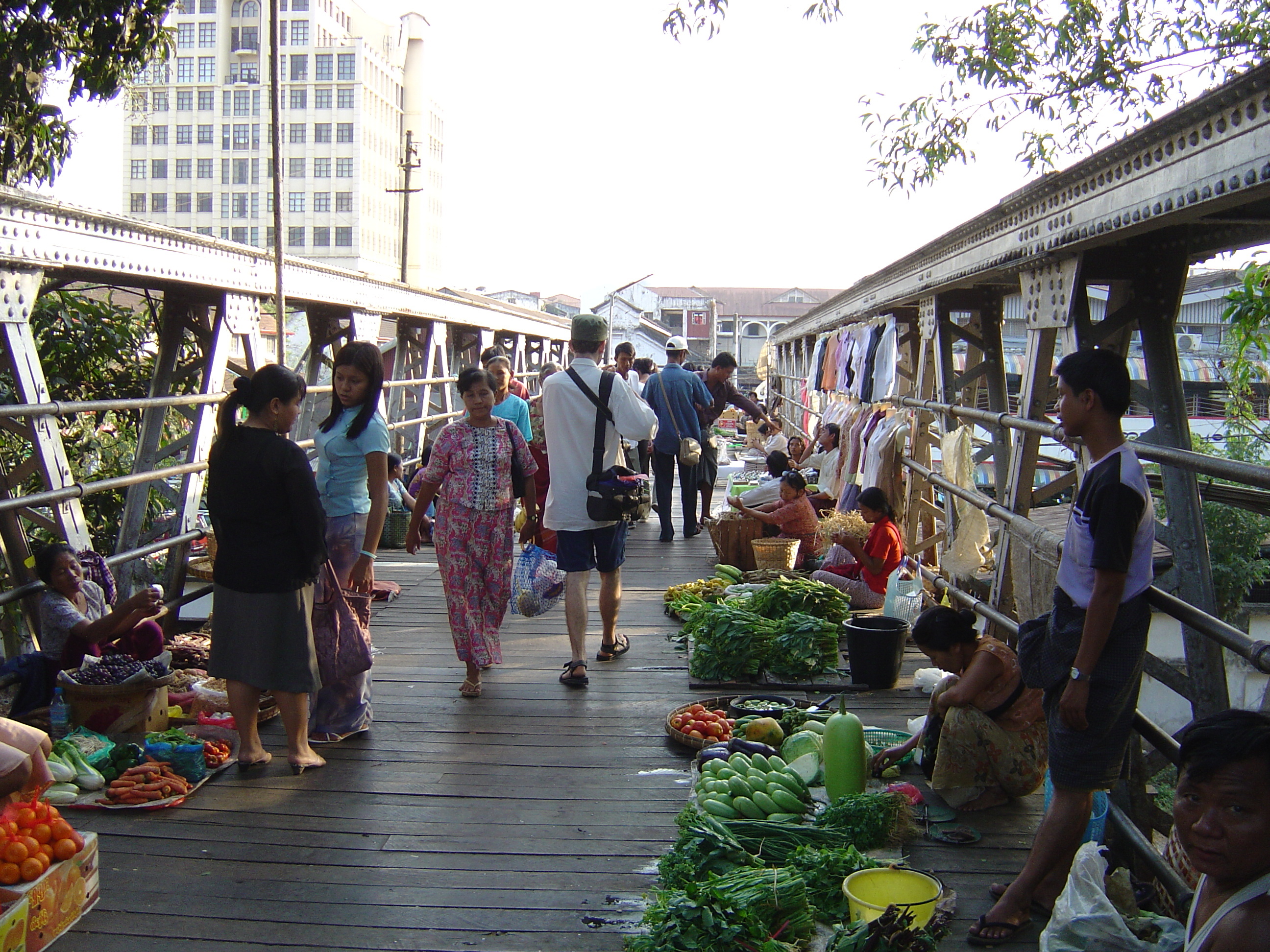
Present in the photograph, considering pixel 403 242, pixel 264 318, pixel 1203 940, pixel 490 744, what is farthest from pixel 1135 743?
pixel 264 318

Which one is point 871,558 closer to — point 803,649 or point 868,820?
point 803,649

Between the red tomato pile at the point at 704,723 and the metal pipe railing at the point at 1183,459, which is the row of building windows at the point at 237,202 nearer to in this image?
the red tomato pile at the point at 704,723

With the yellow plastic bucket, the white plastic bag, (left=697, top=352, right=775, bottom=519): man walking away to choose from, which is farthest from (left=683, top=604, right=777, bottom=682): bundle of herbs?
(left=697, top=352, right=775, bottom=519): man walking away

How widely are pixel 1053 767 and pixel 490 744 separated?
2807 mm

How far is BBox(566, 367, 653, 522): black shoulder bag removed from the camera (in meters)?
5.73

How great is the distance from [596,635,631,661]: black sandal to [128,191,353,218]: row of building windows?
3171 inches

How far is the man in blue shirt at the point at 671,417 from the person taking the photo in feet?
32.9

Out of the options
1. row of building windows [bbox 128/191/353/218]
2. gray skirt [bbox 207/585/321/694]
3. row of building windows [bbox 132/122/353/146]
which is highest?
row of building windows [bbox 132/122/353/146]

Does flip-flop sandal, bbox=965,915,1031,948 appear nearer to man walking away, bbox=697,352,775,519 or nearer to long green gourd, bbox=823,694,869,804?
long green gourd, bbox=823,694,869,804

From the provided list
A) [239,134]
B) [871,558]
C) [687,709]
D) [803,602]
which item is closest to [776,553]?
[871,558]

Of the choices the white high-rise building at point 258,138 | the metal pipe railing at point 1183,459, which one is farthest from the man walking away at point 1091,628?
the white high-rise building at point 258,138

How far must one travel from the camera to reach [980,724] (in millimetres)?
4074

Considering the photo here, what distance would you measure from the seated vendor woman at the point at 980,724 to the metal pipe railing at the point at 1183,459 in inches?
35.3

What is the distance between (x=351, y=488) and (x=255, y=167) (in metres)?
84.9
